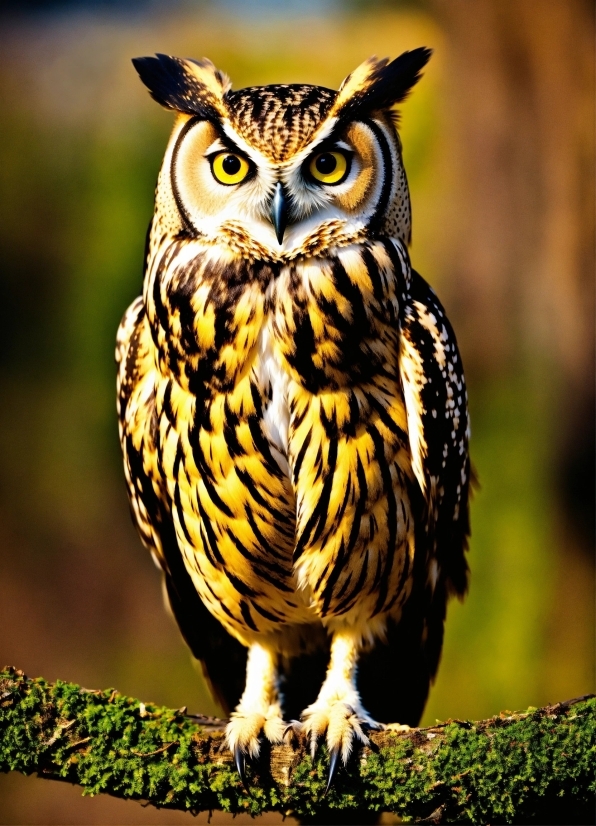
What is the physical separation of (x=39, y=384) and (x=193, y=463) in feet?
8.78

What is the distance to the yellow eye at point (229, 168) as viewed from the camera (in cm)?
116

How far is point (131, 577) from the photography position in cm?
366

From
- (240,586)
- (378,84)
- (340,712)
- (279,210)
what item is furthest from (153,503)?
(378,84)

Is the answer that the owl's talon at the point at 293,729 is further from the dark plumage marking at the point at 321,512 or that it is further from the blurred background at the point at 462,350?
the blurred background at the point at 462,350

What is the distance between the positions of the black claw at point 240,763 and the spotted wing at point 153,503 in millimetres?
415

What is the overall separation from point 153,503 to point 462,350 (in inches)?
72.9

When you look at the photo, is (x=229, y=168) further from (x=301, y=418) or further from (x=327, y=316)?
(x=301, y=418)

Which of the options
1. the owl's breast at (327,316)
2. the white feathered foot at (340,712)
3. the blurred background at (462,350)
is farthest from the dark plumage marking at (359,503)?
the blurred background at (462,350)

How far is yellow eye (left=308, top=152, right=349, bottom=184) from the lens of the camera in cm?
117

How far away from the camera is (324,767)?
1167 millimetres

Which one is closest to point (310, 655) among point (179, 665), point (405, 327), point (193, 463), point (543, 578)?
point (193, 463)

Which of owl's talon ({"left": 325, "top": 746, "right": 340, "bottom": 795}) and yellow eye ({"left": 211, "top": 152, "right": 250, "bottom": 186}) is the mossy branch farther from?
yellow eye ({"left": 211, "top": 152, "right": 250, "bottom": 186})

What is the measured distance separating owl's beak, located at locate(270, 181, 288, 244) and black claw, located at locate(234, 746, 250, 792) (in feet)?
2.38

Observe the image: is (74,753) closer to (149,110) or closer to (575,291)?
(575,291)
